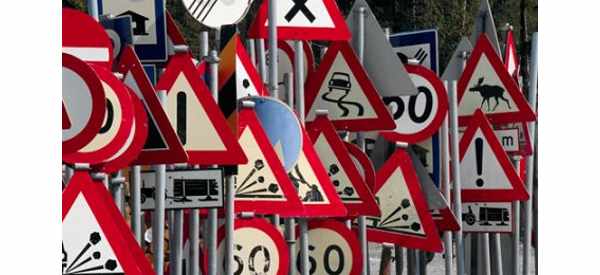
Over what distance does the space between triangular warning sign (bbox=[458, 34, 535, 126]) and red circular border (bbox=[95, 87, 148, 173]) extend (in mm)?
5226

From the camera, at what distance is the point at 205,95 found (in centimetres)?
649

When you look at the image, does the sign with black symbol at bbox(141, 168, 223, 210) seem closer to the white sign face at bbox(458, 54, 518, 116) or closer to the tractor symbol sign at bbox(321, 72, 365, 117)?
the tractor symbol sign at bbox(321, 72, 365, 117)

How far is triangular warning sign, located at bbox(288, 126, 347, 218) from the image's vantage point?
7629 mm

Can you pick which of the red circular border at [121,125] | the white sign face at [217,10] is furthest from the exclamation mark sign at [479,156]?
the red circular border at [121,125]

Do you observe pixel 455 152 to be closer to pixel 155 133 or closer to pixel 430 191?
pixel 430 191

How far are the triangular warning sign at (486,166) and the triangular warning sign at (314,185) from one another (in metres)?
2.77

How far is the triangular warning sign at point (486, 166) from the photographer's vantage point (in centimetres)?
1040

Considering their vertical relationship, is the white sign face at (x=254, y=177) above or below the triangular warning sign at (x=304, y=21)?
below

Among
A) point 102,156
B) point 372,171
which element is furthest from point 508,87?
point 102,156

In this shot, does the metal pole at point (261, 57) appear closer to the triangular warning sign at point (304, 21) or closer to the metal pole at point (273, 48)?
the triangular warning sign at point (304, 21)

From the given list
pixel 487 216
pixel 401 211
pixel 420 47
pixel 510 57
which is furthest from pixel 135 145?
pixel 510 57

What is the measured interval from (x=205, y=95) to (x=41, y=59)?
257 cm

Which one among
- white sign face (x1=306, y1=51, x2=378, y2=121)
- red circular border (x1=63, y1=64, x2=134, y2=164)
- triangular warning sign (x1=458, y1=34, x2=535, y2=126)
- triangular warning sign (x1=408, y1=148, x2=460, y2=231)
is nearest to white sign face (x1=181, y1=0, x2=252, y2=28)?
red circular border (x1=63, y1=64, x2=134, y2=164)
